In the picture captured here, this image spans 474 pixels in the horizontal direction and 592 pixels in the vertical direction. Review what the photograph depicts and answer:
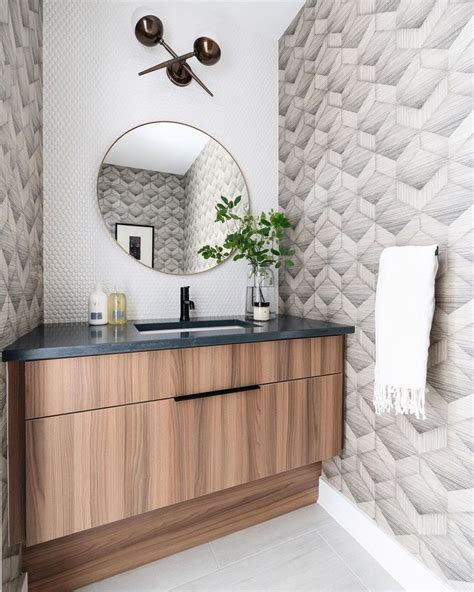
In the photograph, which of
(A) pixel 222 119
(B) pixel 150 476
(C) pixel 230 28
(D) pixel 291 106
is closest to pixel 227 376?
(B) pixel 150 476

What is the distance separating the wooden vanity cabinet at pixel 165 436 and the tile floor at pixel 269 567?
0.06 m

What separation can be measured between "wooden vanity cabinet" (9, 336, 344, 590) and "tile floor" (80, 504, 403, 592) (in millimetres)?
57

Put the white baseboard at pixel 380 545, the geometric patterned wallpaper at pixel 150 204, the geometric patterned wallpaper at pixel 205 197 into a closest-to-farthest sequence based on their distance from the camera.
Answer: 1. the white baseboard at pixel 380 545
2. the geometric patterned wallpaper at pixel 150 204
3. the geometric patterned wallpaper at pixel 205 197

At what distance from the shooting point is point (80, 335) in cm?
125

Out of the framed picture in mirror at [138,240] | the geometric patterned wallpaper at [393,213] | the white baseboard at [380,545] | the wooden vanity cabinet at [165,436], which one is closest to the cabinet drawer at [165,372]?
the wooden vanity cabinet at [165,436]

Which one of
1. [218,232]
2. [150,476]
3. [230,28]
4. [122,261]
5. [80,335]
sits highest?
[230,28]

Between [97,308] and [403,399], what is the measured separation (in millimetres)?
1341

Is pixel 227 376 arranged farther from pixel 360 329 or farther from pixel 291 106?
pixel 291 106

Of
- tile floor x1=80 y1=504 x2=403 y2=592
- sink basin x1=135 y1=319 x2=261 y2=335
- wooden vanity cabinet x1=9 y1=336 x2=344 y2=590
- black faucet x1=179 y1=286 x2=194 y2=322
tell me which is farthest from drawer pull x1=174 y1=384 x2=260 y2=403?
tile floor x1=80 y1=504 x2=403 y2=592

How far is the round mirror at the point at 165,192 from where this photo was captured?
1.68 metres

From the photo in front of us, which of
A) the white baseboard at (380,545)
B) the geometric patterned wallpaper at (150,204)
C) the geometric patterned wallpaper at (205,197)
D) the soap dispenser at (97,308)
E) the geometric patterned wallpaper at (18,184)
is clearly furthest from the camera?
the geometric patterned wallpaper at (205,197)

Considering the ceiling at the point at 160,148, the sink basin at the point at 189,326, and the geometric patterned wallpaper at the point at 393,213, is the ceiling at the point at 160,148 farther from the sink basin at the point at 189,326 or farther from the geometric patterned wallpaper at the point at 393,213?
the sink basin at the point at 189,326

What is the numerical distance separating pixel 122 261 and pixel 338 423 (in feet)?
4.47

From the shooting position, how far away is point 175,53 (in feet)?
5.80
